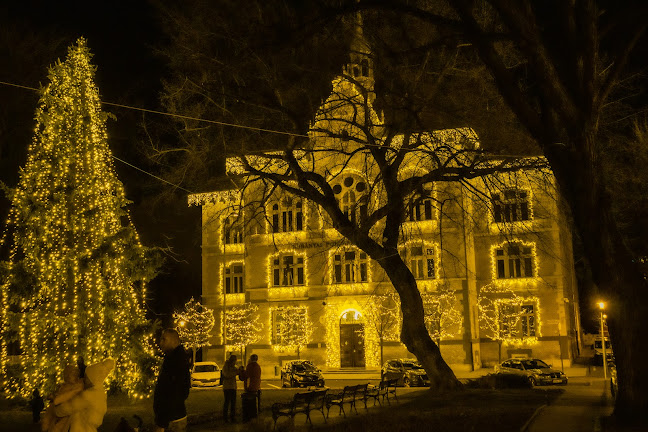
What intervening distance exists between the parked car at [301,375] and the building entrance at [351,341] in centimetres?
992

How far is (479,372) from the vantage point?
40875 mm

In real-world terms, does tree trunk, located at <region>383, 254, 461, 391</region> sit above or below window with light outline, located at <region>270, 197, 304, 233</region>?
below

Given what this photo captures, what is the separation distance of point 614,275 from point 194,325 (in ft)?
124

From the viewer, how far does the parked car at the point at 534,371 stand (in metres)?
31.6

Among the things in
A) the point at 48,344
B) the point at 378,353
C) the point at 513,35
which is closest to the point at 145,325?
the point at 48,344

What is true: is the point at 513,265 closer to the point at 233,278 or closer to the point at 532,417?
the point at 233,278

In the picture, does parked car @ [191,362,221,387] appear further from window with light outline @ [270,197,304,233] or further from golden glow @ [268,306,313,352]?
window with light outline @ [270,197,304,233]

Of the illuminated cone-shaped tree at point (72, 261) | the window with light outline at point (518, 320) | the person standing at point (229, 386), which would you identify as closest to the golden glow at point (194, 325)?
the window with light outline at point (518, 320)

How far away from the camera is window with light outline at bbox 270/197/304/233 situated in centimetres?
4672

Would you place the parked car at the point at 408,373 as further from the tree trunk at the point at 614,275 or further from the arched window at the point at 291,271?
the tree trunk at the point at 614,275

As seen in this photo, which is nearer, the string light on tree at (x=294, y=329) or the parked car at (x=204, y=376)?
the parked car at (x=204, y=376)

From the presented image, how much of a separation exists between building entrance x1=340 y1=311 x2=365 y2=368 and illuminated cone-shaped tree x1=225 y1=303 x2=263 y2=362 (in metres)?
5.97

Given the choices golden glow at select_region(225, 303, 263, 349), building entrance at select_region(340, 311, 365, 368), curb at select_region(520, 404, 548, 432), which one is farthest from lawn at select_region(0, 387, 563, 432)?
golden glow at select_region(225, 303, 263, 349)

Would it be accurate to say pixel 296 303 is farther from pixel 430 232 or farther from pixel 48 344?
pixel 48 344
